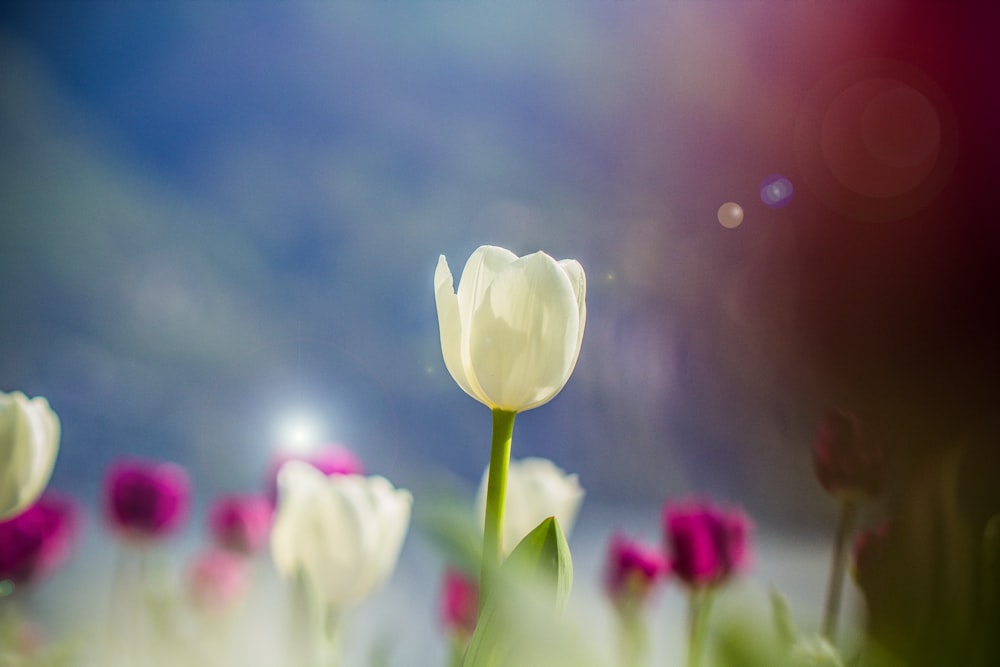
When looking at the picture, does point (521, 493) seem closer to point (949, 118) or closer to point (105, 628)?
point (105, 628)

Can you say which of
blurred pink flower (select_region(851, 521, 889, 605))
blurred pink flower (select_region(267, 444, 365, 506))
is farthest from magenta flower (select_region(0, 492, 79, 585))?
blurred pink flower (select_region(851, 521, 889, 605))

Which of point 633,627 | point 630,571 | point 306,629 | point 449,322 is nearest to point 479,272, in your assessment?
point 449,322

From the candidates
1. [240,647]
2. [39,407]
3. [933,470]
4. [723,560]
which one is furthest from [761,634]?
[723,560]

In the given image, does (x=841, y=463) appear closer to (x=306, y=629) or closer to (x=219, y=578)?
(x=306, y=629)

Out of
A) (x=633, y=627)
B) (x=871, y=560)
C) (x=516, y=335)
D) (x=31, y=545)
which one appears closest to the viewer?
(x=871, y=560)

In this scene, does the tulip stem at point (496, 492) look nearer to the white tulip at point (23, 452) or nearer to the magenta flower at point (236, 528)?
the white tulip at point (23, 452)

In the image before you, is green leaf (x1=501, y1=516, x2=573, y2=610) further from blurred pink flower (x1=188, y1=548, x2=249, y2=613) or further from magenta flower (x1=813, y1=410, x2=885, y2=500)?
blurred pink flower (x1=188, y1=548, x2=249, y2=613)

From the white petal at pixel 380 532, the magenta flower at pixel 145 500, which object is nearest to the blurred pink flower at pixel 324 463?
the white petal at pixel 380 532
